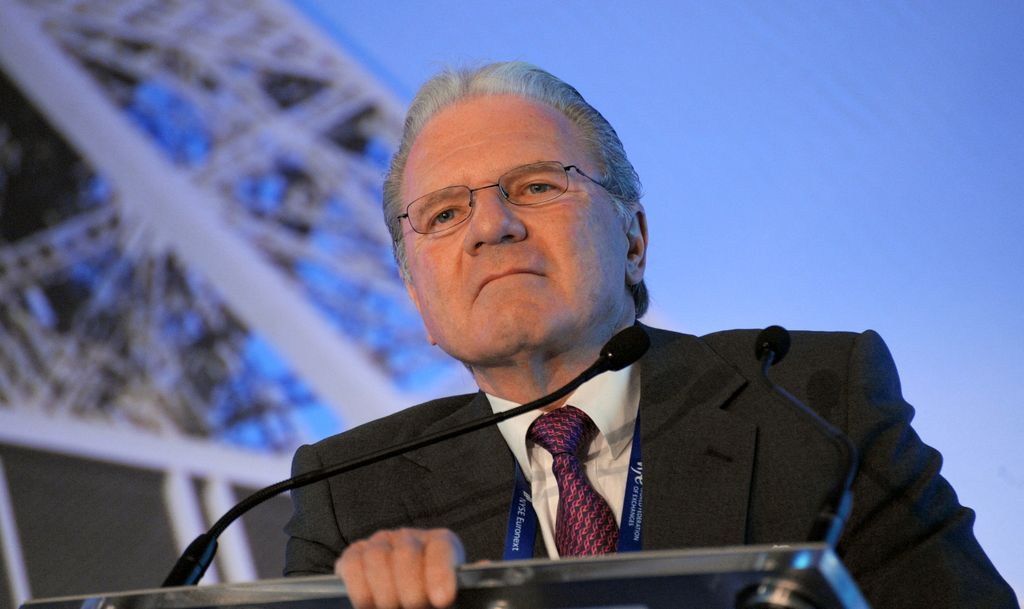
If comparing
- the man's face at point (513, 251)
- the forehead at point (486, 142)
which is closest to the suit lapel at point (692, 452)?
the man's face at point (513, 251)

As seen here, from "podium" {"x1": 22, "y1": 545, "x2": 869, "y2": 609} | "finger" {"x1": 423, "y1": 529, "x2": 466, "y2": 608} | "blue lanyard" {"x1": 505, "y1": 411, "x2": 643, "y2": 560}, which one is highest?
"blue lanyard" {"x1": 505, "y1": 411, "x2": 643, "y2": 560}

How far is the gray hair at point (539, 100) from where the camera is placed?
2035 millimetres

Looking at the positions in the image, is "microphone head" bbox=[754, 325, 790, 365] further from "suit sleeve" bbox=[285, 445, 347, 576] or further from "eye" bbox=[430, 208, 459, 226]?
"suit sleeve" bbox=[285, 445, 347, 576]

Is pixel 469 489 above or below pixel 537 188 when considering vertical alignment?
below

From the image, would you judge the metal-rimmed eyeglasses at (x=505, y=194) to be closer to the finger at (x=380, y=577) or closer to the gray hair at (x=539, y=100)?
the gray hair at (x=539, y=100)

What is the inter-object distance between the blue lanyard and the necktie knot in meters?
0.08

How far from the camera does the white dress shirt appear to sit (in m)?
1.74

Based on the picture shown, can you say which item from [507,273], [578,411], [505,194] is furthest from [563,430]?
[505,194]

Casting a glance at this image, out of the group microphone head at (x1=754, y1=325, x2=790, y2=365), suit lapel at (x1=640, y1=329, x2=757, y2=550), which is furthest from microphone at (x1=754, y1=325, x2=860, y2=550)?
suit lapel at (x1=640, y1=329, x2=757, y2=550)

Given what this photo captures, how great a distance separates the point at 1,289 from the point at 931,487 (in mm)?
2945

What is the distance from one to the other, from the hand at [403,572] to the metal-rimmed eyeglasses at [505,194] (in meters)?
0.88

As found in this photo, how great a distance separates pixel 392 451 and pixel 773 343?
21.8 inches

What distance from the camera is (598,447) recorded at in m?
1.79

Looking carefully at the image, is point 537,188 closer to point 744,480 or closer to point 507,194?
point 507,194
